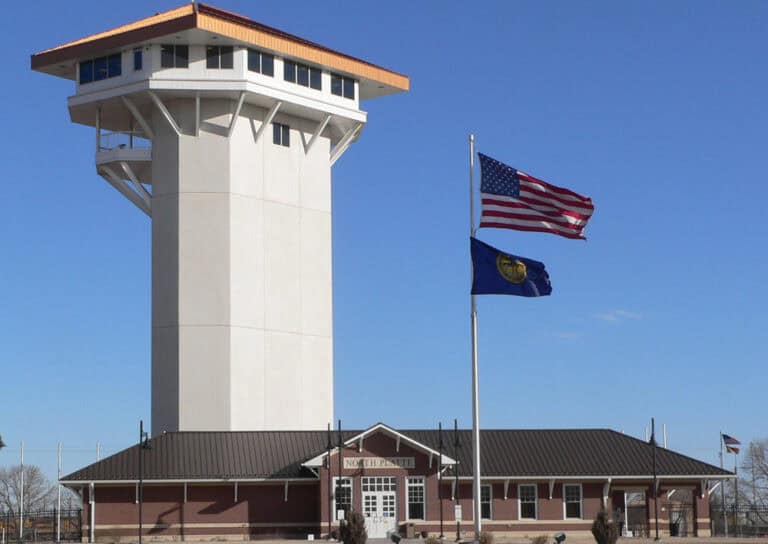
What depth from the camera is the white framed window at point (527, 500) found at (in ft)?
249

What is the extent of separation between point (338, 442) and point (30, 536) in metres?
26.0

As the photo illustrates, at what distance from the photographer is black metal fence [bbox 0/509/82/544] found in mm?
85188

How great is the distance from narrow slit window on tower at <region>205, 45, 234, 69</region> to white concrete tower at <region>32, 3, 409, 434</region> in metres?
0.08

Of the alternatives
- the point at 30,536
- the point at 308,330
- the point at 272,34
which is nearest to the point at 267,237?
the point at 308,330

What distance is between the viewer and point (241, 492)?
244 feet

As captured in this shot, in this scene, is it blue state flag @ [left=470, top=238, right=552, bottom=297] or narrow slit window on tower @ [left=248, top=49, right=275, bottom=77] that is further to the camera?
narrow slit window on tower @ [left=248, top=49, right=275, bottom=77]

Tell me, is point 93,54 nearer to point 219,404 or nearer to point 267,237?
point 267,237

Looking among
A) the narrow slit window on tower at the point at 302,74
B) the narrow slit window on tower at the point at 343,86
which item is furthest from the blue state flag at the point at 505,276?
the narrow slit window on tower at the point at 343,86

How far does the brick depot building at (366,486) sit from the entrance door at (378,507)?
50mm

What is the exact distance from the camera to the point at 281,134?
88.9m

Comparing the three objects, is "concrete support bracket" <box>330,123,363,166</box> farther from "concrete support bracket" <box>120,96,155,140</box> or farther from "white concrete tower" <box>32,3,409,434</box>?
"concrete support bracket" <box>120,96,155,140</box>

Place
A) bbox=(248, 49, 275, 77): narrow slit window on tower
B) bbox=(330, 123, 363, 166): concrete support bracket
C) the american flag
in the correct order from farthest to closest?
bbox=(330, 123, 363, 166): concrete support bracket, bbox=(248, 49, 275, 77): narrow slit window on tower, the american flag

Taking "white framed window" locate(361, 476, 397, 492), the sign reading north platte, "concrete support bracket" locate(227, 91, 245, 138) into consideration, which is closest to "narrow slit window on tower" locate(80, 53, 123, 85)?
"concrete support bracket" locate(227, 91, 245, 138)

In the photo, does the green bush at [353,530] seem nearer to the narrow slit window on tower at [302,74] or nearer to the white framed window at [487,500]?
the white framed window at [487,500]
